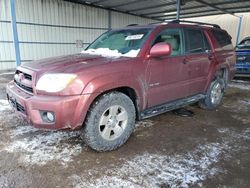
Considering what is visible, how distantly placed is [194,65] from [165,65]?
0.85 meters

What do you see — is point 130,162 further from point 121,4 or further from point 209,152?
point 121,4

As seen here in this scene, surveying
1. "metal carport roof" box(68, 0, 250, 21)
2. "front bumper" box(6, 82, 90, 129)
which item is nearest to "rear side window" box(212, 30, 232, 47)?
"front bumper" box(6, 82, 90, 129)

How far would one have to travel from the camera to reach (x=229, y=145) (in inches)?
127

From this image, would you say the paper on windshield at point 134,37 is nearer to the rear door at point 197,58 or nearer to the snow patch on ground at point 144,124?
the rear door at point 197,58

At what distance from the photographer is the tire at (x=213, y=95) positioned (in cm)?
470

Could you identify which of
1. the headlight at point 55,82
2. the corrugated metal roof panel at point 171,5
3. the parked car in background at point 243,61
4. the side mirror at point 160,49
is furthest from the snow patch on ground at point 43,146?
the corrugated metal roof panel at point 171,5

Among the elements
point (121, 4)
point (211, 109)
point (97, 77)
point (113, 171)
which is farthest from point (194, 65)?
point (121, 4)

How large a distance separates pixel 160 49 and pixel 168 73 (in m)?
0.52

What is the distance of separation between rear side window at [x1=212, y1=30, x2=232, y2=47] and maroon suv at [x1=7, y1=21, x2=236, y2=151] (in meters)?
0.30

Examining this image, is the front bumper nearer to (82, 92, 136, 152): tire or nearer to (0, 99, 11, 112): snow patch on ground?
(82, 92, 136, 152): tire

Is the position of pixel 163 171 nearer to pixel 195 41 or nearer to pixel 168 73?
pixel 168 73

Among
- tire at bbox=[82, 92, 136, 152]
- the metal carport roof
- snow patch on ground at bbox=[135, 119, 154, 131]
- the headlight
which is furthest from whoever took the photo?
the metal carport roof

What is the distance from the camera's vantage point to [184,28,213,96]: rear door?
389 cm

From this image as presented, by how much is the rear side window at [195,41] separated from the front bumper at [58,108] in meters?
2.27
